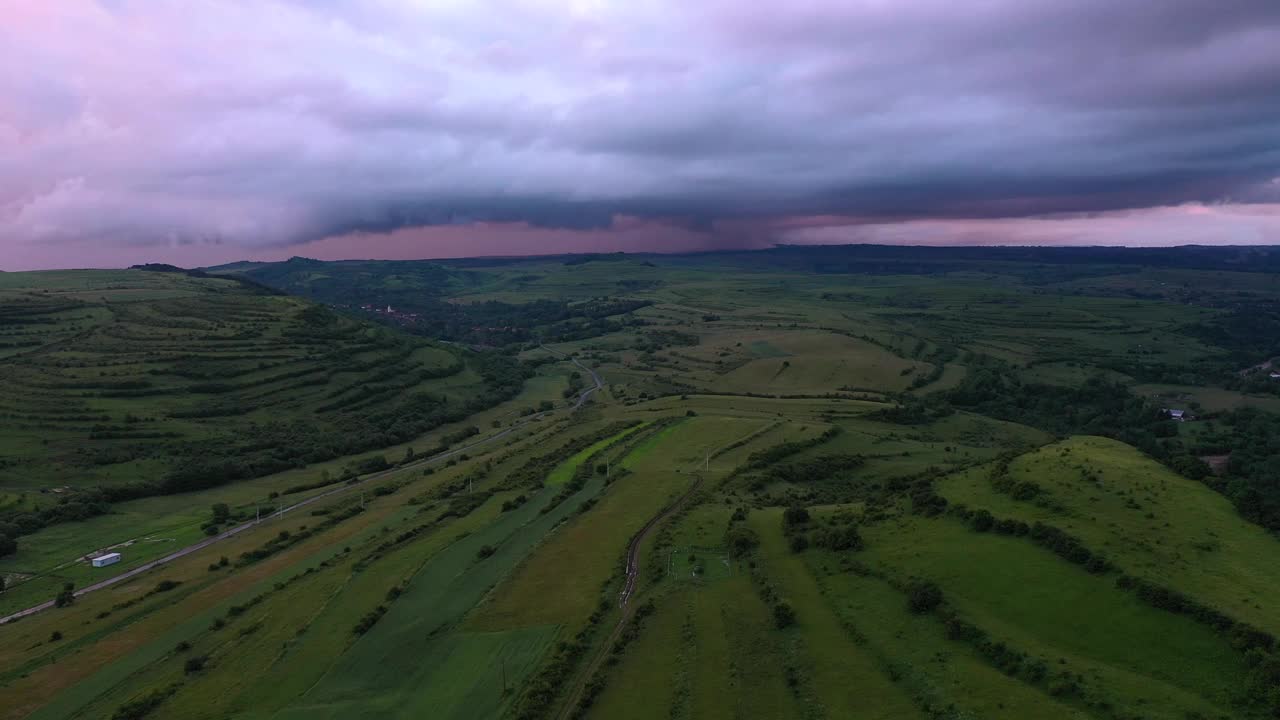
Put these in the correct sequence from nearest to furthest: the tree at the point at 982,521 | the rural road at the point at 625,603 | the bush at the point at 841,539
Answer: the rural road at the point at 625,603 → the tree at the point at 982,521 → the bush at the point at 841,539

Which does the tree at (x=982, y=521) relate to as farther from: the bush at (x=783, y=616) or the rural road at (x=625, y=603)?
the rural road at (x=625, y=603)

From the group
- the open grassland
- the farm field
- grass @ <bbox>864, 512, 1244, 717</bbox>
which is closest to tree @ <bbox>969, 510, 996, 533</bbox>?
the farm field

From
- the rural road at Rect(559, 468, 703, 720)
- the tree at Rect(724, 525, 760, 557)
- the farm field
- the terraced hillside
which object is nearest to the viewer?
the farm field

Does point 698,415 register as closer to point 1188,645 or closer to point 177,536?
point 177,536

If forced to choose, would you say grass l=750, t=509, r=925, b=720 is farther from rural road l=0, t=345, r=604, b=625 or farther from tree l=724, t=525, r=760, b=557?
rural road l=0, t=345, r=604, b=625

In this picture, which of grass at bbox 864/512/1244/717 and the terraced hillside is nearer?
grass at bbox 864/512/1244/717

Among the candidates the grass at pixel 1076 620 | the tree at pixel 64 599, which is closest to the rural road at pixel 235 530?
the tree at pixel 64 599

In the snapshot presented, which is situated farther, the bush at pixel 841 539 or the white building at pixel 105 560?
the white building at pixel 105 560

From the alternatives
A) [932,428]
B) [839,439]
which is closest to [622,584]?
[839,439]

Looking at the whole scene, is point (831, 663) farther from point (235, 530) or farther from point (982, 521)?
point (235, 530)
